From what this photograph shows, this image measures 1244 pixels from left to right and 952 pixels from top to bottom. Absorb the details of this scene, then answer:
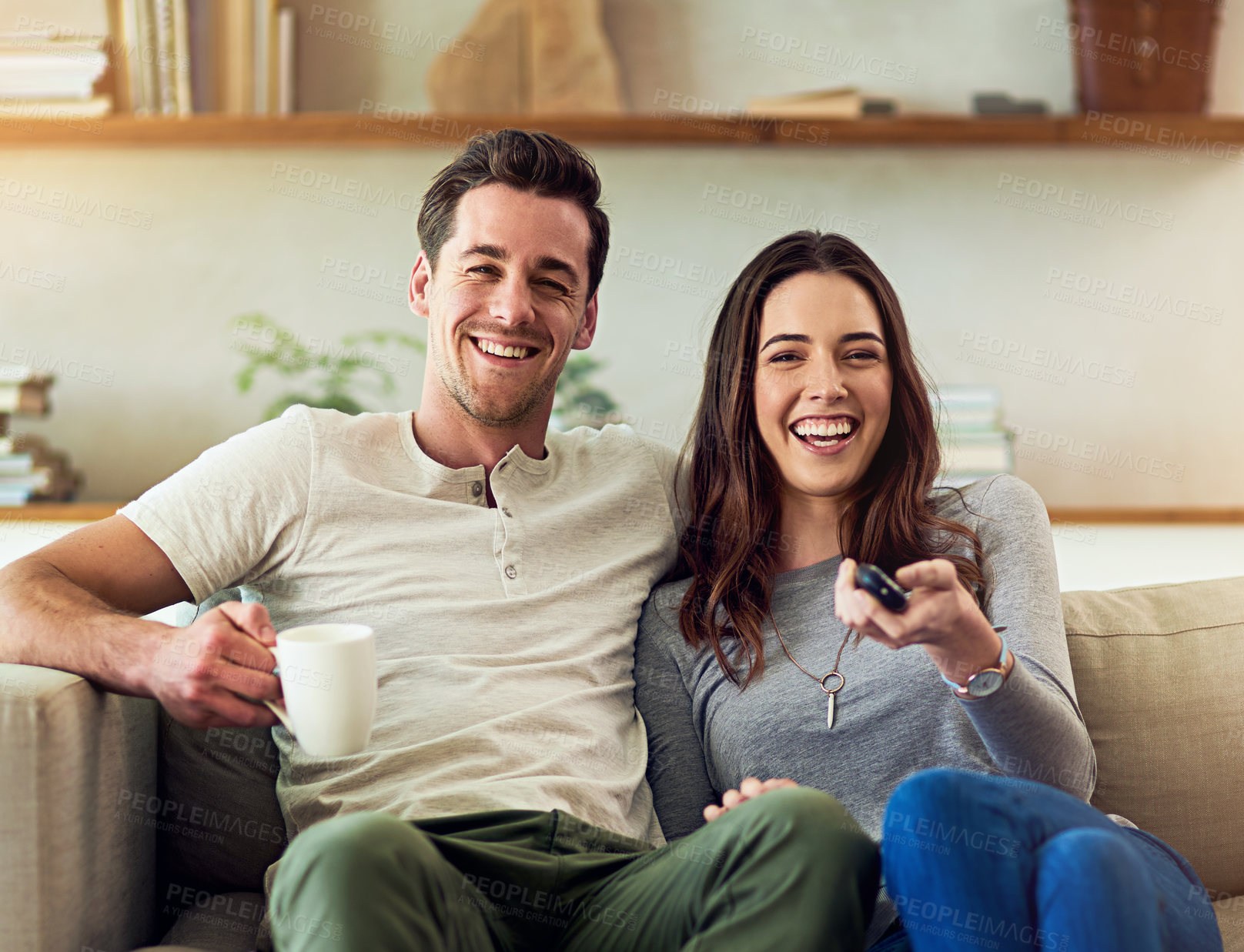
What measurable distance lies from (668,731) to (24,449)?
5.91 feet

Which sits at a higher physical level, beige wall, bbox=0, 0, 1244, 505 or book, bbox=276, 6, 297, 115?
book, bbox=276, 6, 297, 115

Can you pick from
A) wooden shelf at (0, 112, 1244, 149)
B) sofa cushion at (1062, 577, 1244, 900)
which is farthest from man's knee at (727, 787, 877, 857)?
wooden shelf at (0, 112, 1244, 149)

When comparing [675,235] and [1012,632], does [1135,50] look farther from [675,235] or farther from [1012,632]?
[1012,632]

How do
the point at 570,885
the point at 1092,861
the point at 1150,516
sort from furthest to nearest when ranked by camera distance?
1. the point at 1150,516
2. the point at 570,885
3. the point at 1092,861

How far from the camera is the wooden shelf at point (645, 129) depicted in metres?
2.35

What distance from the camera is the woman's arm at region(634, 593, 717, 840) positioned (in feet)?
4.31

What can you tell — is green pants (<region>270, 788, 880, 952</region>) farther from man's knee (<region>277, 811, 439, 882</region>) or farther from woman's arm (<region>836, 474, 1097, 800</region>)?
woman's arm (<region>836, 474, 1097, 800</region>)

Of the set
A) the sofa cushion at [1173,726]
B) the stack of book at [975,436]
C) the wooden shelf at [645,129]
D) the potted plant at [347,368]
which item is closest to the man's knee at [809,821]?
the sofa cushion at [1173,726]

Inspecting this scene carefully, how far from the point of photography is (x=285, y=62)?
2.46 meters

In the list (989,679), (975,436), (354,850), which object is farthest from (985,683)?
(975,436)

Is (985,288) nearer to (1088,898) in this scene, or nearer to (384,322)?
(384,322)

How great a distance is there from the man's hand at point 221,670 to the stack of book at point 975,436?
1.63 m

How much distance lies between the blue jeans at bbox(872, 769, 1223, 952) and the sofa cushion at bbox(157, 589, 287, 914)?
0.75 m

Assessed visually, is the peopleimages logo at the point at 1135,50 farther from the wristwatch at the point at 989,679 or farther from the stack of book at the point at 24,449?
the stack of book at the point at 24,449
